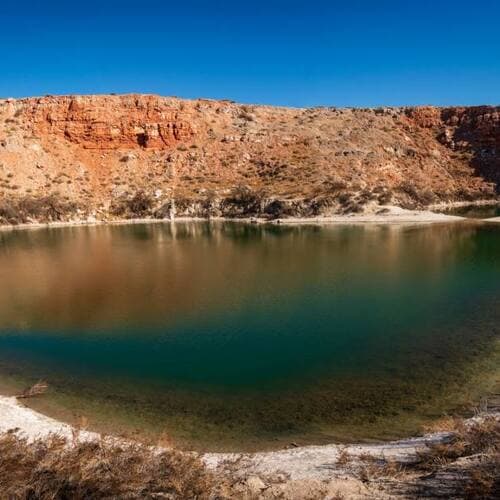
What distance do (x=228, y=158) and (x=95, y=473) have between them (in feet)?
222

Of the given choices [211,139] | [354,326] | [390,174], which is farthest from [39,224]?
[354,326]

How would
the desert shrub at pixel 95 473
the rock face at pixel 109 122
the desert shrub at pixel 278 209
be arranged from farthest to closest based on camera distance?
the rock face at pixel 109 122
the desert shrub at pixel 278 209
the desert shrub at pixel 95 473

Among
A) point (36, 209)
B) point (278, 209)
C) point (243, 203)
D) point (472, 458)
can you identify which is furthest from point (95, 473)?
point (36, 209)

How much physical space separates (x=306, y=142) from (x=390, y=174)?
43.2ft

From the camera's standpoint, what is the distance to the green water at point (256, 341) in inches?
453


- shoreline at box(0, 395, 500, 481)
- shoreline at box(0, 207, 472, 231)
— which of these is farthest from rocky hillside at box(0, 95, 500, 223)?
shoreline at box(0, 395, 500, 481)

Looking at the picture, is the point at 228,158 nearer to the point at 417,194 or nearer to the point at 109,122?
the point at 109,122

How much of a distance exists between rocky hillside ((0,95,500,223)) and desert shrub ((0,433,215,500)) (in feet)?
174

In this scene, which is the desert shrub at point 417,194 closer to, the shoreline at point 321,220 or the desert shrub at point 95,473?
the shoreline at point 321,220

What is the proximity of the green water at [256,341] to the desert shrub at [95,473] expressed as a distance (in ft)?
10.6

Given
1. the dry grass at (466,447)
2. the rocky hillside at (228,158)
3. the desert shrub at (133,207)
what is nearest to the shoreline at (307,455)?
the dry grass at (466,447)

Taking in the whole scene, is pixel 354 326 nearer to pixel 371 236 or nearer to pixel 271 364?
pixel 271 364

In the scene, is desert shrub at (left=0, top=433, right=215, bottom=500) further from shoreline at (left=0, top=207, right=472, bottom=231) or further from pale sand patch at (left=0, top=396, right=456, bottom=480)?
shoreline at (left=0, top=207, right=472, bottom=231)

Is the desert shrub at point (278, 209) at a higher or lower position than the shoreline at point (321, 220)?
higher
